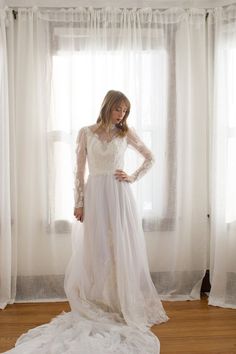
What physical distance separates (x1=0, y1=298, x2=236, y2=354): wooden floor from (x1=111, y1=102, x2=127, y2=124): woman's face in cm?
143

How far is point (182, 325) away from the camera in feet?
9.17

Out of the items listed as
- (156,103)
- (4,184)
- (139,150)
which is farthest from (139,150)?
(4,184)

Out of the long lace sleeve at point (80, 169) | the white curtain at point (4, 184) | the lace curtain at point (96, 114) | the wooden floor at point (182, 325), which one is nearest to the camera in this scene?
the wooden floor at point (182, 325)

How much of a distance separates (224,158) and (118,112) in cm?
97

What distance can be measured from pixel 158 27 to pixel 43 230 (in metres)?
1.90

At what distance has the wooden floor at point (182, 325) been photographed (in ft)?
8.12

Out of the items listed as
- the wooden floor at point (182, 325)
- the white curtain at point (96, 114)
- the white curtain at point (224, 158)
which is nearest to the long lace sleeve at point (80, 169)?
the white curtain at point (96, 114)

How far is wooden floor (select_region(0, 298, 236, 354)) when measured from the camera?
247 cm

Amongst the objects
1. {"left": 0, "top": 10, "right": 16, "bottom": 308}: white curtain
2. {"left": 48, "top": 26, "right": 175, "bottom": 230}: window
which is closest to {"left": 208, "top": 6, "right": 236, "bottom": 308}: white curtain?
{"left": 48, "top": 26, "right": 175, "bottom": 230}: window

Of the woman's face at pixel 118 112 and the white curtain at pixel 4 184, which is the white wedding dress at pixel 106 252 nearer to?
the woman's face at pixel 118 112

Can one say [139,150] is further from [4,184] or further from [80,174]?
[4,184]

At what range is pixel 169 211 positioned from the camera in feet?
11.2
